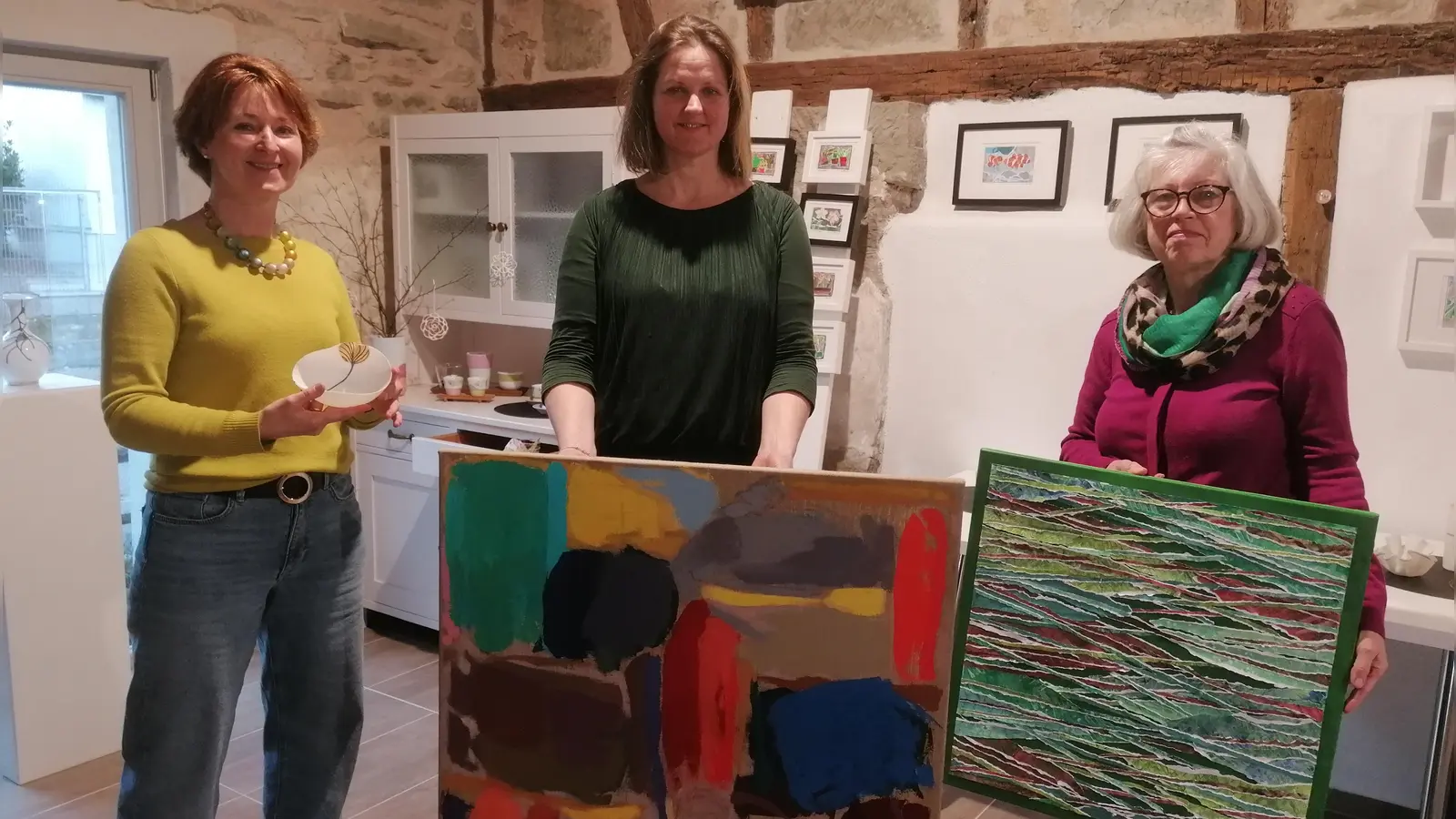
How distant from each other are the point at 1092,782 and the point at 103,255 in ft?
9.85

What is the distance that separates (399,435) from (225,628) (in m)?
1.85

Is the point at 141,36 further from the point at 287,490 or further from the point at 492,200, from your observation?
the point at 287,490

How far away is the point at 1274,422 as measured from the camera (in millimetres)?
1438

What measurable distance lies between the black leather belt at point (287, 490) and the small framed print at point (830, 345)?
1.62m

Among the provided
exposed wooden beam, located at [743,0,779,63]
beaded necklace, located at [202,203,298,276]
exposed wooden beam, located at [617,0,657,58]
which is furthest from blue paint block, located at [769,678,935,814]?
exposed wooden beam, located at [617,0,657,58]

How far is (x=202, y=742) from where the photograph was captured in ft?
4.93

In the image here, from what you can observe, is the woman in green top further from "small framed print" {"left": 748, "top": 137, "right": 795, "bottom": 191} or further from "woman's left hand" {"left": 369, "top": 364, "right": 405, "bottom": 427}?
"small framed print" {"left": 748, "top": 137, "right": 795, "bottom": 191}

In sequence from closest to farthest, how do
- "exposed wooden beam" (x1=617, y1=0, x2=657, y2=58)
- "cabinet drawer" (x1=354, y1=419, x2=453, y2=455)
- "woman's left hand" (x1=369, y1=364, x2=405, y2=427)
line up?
"woman's left hand" (x1=369, y1=364, x2=405, y2=427) < "cabinet drawer" (x1=354, y1=419, x2=453, y2=455) < "exposed wooden beam" (x1=617, y1=0, x2=657, y2=58)

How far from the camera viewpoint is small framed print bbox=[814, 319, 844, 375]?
2848 mm

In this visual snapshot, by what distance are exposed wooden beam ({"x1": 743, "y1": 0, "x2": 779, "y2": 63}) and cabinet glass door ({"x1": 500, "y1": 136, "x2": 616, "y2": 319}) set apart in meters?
0.62

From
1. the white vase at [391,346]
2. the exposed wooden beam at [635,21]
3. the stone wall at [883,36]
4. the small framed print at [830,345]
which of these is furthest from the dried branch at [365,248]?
the small framed print at [830,345]

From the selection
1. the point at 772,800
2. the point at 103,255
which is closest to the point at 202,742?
the point at 772,800

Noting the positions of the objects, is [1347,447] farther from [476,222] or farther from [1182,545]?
[476,222]

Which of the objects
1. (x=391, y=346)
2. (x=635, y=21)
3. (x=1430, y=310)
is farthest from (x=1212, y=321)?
(x=391, y=346)
